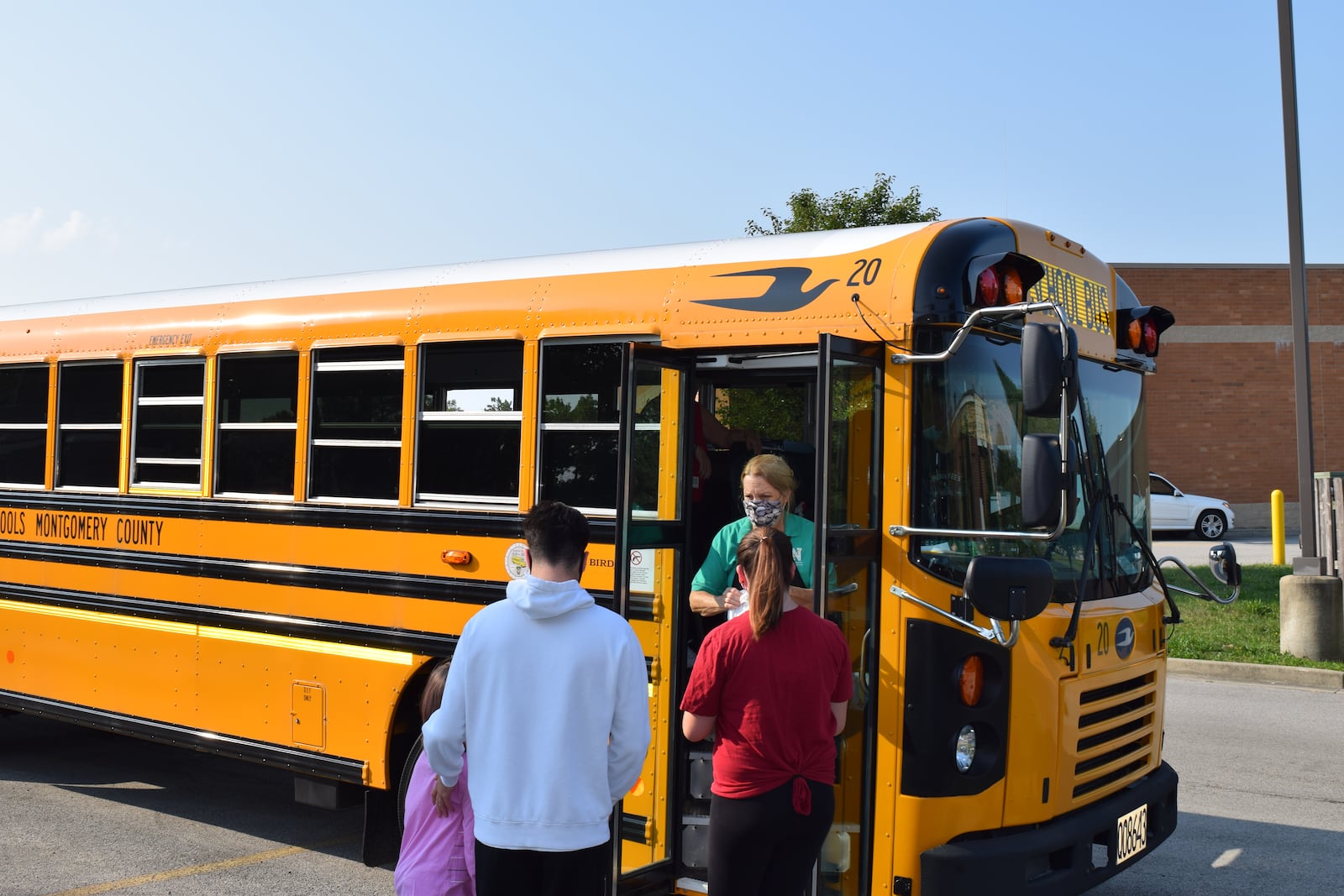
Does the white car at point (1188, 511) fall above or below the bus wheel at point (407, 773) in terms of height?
above

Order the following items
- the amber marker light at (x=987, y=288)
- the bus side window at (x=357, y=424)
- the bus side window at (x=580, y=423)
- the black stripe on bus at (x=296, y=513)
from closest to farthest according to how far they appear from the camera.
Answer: the amber marker light at (x=987, y=288)
the bus side window at (x=580, y=423)
the black stripe on bus at (x=296, y=513)
the bus side window at (x=357, y=424)

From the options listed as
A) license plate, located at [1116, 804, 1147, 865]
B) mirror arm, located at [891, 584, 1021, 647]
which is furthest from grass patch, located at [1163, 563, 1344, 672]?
mirror arm, located at [891, 584, 1021, 647]

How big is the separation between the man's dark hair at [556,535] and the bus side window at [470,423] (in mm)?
2047

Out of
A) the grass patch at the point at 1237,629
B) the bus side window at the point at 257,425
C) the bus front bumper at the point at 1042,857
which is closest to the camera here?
the bus front bumper at the point at 1042,857

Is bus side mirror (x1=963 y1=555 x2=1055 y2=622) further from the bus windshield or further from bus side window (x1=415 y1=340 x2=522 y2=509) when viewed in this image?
bus side window (x1=415 y1=340 x2=522 y2=509)

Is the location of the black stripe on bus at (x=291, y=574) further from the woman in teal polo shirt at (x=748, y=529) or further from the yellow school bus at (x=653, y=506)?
the woman in teal polo shirt at (x=748, y=529)

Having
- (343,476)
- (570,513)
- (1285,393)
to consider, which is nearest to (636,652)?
(570,513)

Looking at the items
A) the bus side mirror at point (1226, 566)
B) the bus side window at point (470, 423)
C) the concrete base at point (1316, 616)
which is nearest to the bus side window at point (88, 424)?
the bus side window at point (470, 423)

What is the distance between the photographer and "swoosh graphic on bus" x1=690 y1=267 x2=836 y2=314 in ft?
15.1

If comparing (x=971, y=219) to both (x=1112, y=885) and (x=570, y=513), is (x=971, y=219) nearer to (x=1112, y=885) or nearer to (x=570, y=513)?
(x=570, y=513)

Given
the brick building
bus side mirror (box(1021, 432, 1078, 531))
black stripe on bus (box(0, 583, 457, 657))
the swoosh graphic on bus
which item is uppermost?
the brick building

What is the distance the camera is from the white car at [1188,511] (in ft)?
82.1

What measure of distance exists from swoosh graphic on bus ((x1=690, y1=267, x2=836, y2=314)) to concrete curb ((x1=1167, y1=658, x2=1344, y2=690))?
7.80 m

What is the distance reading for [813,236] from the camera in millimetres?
4926
